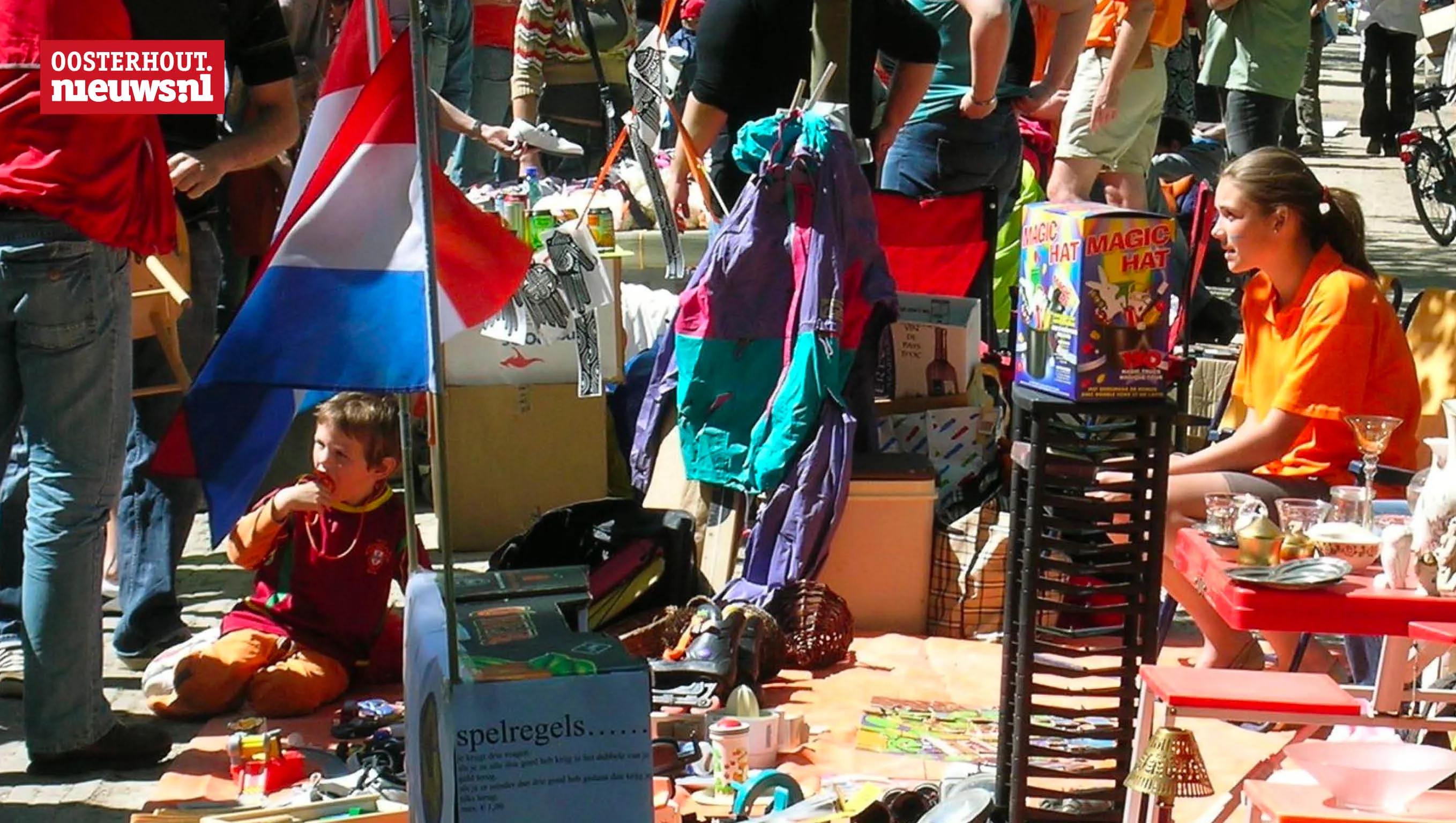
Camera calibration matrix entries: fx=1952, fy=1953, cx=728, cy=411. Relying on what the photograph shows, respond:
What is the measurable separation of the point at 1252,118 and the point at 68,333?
5.85 metres

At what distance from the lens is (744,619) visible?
16.4ft

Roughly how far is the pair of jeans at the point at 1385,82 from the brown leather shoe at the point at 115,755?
44.1 ft

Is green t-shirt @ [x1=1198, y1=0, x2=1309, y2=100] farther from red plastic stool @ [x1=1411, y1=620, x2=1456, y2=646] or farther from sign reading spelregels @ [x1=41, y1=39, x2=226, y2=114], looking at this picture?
red plastic stool @ [x1=1411, y1=620, x2=1456, y2=646]

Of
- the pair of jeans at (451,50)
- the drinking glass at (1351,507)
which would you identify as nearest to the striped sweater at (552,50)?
the pair of jeans at (451,50)

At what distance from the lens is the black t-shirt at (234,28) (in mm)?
4406

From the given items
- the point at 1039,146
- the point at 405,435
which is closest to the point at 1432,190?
the point at 1039,146

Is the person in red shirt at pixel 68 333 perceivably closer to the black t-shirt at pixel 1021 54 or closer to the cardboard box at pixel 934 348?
the cardboard box at pixel 934 348

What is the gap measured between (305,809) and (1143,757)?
63.9 inches

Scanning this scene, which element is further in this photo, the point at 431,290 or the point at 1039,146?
the point at 1039,146

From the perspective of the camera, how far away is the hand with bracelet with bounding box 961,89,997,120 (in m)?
6.81

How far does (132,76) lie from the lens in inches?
167

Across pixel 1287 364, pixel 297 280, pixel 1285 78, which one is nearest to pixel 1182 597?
pixel 1287 364

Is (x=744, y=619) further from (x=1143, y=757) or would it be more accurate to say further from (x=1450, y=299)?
(x=1450, y=299)

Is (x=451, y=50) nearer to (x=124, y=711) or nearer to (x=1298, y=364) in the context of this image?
(x=124, y=711)
